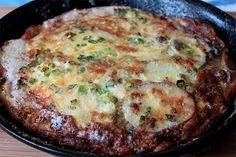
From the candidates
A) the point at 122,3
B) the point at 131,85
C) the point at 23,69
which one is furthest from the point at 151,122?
the point at 122,3

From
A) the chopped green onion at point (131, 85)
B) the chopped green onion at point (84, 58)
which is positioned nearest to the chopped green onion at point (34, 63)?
the chopped green onion at point (84, 58)

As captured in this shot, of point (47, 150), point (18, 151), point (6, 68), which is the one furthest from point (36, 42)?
point (47, 150)

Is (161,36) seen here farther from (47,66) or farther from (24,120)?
(24,120)

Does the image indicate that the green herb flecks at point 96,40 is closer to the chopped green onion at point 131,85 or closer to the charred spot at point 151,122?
the chopped green onion at point 131,85

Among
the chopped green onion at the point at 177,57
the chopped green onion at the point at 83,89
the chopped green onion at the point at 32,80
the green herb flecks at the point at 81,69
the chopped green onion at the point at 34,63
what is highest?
the chopped green onion at the point at 177,57

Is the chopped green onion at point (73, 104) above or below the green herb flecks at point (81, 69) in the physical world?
below

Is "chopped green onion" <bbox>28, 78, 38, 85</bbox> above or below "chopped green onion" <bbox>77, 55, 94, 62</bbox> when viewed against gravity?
below

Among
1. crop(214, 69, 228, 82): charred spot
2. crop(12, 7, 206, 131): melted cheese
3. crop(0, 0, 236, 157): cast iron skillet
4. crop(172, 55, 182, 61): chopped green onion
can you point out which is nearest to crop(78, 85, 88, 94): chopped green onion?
crop(12, 7, 206, 131): melted cheese

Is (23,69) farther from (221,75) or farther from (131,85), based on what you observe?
(221,75)

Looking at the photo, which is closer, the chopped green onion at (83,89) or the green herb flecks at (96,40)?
the chopped green onion at (83,89)

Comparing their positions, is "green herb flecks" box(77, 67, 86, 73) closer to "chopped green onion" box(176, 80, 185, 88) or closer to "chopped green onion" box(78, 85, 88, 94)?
"chopped green onion" box(78, 85, 88, 94)
